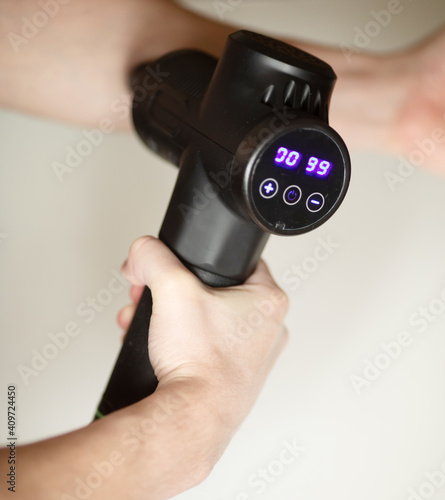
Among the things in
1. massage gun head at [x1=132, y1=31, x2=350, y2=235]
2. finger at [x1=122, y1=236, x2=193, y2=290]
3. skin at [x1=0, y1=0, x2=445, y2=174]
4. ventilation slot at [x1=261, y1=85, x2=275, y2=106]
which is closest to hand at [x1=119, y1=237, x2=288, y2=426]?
finger at [x1=122, y1=236, x2=193, y2=290]

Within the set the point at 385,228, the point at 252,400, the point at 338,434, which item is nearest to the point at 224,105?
the point at 252,400

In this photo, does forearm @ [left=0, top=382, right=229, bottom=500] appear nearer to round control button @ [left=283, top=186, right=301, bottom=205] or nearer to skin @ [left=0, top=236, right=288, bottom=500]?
skin @ [left=0, top=236, right=288, bottom=500]

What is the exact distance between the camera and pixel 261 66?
615 millimetres

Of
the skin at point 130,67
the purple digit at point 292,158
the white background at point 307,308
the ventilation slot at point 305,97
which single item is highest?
the ventilation slot at point 305,97

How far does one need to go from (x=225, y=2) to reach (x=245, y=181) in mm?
728

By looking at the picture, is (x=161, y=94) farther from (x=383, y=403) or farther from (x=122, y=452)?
(x=383, y=403)

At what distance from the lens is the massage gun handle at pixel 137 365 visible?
2.43 feet

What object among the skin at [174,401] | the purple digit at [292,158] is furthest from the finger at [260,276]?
the purple digit at [292,158]

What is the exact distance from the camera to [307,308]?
1.32 metres

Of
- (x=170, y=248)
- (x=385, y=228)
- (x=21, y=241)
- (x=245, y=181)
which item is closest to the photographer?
(x=245, y=181)

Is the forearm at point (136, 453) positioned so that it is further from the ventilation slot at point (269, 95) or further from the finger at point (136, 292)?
the ventilation slot at point (269, 95)

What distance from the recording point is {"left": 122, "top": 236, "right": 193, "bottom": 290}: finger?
69cm

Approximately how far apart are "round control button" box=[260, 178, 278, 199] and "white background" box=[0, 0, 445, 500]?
65 centimetres

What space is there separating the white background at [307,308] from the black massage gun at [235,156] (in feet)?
1.49
